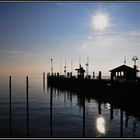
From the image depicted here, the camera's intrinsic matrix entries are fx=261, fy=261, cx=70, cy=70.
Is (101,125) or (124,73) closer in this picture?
(101,125)

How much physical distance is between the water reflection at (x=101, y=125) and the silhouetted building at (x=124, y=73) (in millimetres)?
21933

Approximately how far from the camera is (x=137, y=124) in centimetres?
2567

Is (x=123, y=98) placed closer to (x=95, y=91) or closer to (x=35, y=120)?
(x=95, y=91)

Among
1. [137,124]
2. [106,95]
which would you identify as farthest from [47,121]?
[106,95]

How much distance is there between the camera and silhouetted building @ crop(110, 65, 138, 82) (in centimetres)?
5034

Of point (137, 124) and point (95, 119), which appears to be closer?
point (137, 124)

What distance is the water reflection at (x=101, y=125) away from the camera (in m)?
22.8

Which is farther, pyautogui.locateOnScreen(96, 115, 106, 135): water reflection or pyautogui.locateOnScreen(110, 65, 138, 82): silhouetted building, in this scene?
pyautogui.locateOnScreen(110, 65, 138, 82): silhouetted building

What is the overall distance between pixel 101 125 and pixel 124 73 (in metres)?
28.5

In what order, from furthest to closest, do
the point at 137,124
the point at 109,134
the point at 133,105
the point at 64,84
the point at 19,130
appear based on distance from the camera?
the point at 64,84, the point at 133,105, the point at 137,124, the point at 19,130, the point at 109,134

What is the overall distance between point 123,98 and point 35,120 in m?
18.9

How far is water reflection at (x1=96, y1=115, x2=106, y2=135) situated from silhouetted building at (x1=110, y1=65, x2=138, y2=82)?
21933 millimetres

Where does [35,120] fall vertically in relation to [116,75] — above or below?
below

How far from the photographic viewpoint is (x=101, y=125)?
25.1 metres
